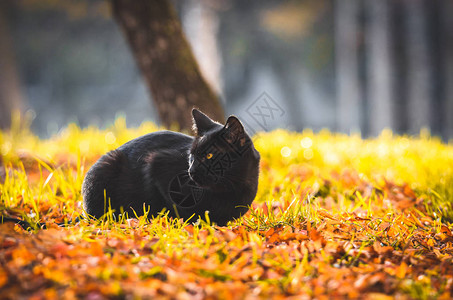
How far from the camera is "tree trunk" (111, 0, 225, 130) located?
4625mm

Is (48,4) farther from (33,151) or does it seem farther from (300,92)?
(33,151)

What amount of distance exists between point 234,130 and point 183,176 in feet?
1.37

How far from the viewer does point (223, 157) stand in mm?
2193

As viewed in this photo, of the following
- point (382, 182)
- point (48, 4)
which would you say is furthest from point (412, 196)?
point (48, 4)

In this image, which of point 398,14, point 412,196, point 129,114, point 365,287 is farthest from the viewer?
point 129,114

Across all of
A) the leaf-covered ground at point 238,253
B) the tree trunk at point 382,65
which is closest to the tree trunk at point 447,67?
the tree trunk at point 382,65

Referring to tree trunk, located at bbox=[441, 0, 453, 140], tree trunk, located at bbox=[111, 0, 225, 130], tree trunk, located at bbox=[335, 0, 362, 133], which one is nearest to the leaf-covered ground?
tree trunk, located at bbox=[111, 0, 225, 130]

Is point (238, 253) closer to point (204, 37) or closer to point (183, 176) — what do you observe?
point (183, 176)

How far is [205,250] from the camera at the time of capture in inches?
71.2

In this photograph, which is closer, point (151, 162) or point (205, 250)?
point (205, 250)

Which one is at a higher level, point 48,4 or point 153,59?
point 48,4

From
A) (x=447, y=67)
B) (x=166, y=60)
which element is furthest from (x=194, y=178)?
(x=447, y=67)

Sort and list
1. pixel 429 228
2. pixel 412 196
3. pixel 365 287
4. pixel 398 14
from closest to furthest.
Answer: pixel 365 287
pixel 429 228
pixel 412 196
pixel 398 14

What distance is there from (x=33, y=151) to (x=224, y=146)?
9.95ft
